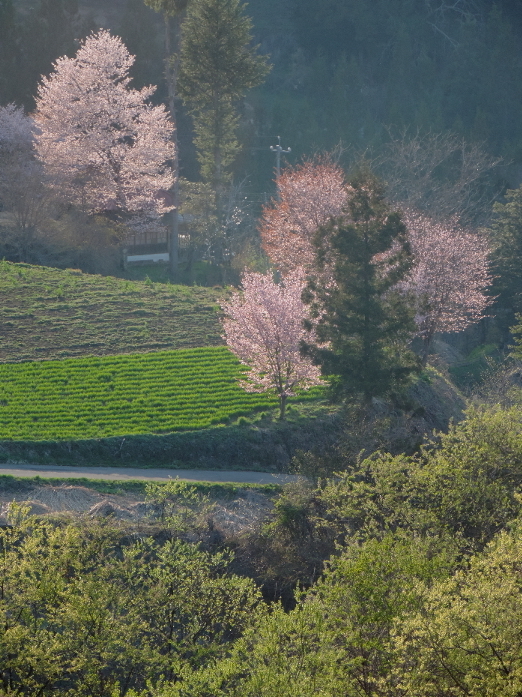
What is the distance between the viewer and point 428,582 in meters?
14.6

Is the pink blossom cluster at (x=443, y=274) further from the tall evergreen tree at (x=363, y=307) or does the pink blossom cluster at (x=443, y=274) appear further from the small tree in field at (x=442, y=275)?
the tall evergreen tree at (x=363, y=307)

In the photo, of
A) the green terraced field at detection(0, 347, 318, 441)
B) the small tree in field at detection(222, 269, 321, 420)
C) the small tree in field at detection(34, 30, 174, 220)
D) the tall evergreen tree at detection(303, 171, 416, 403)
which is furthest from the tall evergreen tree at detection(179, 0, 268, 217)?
the tall evergreen tree at detection(303, 171, 416, 403)

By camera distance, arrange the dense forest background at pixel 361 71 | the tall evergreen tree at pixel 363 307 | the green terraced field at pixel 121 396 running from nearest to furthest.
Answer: the tall evergreen tree at pixel 363 307, the green terraced field at pixel 121 396, the dense forest background at pixel 361 71

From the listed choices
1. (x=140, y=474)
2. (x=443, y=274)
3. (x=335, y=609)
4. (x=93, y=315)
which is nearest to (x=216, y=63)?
(x=443, y=274)

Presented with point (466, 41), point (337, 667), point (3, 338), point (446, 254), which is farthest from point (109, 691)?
point (466, 41)

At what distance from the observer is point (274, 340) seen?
29.4 metres

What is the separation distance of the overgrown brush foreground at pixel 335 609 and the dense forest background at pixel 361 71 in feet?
172

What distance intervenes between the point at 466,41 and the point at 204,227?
51245 millimetres

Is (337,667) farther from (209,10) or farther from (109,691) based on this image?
(209,10)

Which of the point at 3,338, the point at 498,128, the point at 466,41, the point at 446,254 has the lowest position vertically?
the point at 3,338

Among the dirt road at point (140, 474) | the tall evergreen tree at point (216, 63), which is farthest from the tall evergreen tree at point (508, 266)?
the dirt road at point (140, 474)

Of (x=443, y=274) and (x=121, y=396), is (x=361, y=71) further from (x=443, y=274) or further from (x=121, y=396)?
(x=121, y=396)

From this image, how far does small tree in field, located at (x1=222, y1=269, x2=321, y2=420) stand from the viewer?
29.3m

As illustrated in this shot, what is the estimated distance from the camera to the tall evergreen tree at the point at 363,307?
27.1 m
